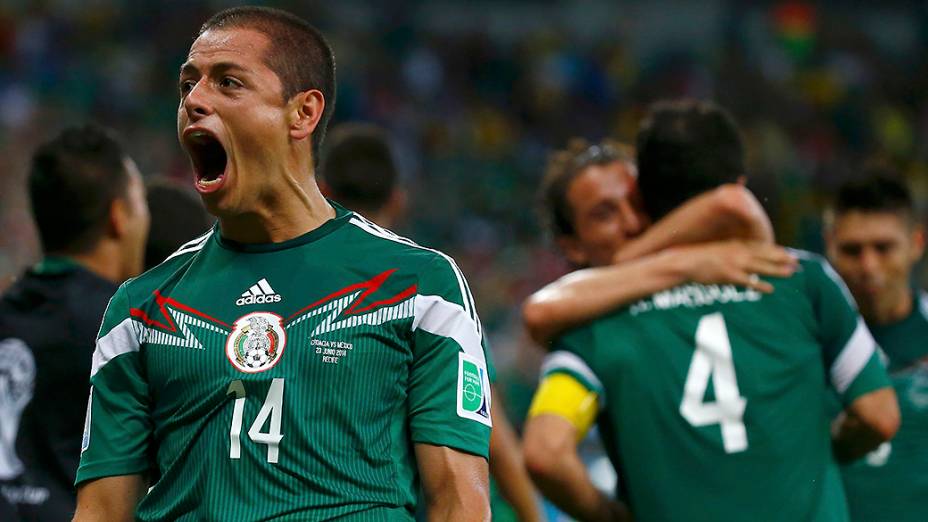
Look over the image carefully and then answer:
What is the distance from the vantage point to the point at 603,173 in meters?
4.54

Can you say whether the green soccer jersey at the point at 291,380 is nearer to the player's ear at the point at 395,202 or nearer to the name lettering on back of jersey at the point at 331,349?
the name lettering on back of jersey at the point at 331,349

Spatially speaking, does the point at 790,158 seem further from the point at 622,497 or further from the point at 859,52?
the point at 622,497

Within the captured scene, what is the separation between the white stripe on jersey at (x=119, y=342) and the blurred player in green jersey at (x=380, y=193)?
2266 mm

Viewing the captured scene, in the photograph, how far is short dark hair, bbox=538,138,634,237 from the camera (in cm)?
466

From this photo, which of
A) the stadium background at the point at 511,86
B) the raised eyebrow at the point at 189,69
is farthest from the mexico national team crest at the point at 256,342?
the stadium background at the point at 511,86

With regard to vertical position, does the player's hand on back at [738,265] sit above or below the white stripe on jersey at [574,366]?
above

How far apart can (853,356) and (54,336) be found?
96.1 inches

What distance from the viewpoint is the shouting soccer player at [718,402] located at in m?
3.60

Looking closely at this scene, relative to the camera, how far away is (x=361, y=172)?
539 centimetres

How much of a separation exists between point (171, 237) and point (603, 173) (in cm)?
171

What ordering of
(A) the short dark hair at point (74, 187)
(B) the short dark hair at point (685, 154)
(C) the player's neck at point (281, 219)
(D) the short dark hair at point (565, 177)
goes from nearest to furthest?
(C) the player's neck at point (281, 219), (B) the short dark hair at point (685, 154), (A) the short dark hair at point (74, 187), (D) the short dark hair at point (565, 177)

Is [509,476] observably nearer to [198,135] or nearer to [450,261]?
[450,261]

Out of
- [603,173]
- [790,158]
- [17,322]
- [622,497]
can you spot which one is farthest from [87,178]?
[790,158]

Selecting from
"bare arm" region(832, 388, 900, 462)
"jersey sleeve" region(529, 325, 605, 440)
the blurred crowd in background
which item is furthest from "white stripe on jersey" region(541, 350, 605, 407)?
the blurred crowd in background
